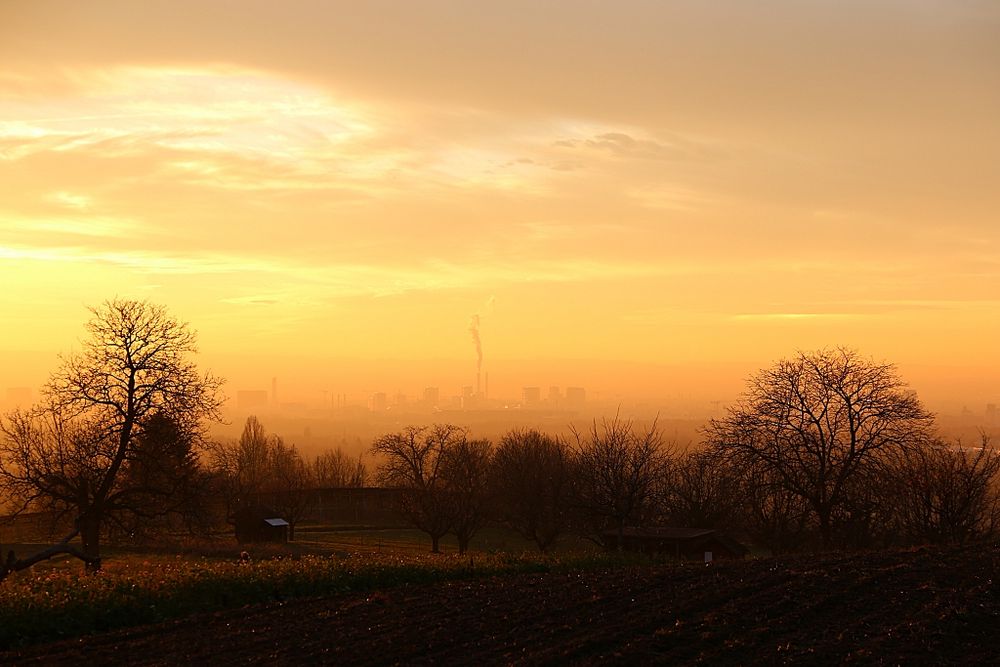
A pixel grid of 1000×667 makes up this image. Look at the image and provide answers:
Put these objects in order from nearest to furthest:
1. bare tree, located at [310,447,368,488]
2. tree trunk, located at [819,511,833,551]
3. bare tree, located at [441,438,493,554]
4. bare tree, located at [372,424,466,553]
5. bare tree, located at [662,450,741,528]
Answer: tree trunk, located at [819,511,833,551]
bare tree, located at [662,450,741,528]
bare tree, located at [372,424,466,553]
bare tree, located at [441,438,493,554]
bare tree, located at [310,447,368,488]

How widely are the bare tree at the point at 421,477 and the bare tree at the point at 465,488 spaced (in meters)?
0.49

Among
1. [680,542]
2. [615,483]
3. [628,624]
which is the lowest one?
[680,542]

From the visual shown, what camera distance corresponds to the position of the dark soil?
1314cm

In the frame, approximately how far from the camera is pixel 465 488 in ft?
200

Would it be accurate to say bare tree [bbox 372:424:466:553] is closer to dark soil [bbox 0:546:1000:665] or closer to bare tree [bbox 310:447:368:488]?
bare tree [bbox 310:447:368:488]

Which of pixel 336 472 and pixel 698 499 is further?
pixel 336 472

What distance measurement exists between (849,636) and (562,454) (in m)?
60.7

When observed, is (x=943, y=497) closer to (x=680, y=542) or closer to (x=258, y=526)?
(x=680, y=542)

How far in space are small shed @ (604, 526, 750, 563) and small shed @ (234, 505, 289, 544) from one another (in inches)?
791

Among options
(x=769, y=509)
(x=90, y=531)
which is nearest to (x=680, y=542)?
(x=769, y=509)

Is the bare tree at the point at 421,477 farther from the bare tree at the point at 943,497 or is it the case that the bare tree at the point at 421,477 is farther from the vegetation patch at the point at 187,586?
the vegetation patch at the point at 187,586

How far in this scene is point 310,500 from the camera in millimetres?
75375

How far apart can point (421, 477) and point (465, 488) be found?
6544 mm

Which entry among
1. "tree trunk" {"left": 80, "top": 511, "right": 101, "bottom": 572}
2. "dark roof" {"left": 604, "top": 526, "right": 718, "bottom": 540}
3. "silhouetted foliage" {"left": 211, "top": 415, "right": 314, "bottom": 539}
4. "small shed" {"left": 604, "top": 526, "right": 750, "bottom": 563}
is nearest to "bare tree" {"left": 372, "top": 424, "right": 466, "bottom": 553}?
"silhouetted foliage" {"left": 211, "top": 415, "right": 314, "bottom": 539}
